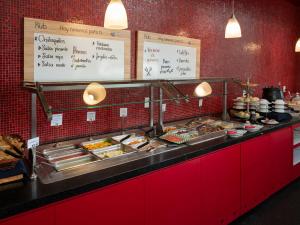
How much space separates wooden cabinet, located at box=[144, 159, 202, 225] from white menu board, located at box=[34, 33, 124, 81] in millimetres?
919

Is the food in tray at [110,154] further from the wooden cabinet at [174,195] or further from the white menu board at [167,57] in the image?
the white menu board at [167,57]

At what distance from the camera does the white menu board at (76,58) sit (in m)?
1.97

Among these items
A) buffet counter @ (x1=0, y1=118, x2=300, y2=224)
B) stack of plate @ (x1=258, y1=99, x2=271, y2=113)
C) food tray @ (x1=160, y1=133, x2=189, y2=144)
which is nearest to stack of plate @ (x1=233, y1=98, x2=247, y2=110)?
stack of plate @ (x1=258, y1=99, x2=271, y2=113)

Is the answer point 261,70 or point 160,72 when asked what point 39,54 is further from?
point 261,70

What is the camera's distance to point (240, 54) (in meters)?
3.76

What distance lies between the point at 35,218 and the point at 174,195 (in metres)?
0.93

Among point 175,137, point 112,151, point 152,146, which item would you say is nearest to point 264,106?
point 175,137

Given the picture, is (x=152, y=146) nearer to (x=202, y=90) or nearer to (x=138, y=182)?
(x=138, y=182)

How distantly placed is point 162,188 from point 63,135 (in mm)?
818

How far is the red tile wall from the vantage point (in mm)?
1850

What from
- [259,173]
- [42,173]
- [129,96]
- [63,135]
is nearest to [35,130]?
[63,135]

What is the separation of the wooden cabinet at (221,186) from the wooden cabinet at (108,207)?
62 cm

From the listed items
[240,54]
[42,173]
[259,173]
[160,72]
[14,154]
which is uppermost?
[240,54]

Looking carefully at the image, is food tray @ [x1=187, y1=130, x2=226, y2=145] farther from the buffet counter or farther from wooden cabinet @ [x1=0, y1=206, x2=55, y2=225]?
wooden cabinet @ [x1=0, y1=206, x2=55, y2=225]
